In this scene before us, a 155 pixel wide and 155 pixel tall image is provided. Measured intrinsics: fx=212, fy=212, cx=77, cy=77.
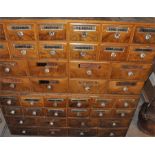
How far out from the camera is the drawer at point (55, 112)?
342cm

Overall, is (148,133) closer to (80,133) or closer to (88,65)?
(80,133)

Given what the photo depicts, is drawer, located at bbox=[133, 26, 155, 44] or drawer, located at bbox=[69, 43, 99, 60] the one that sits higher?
drawer, located at bbox=[133, 26, 155, 44]

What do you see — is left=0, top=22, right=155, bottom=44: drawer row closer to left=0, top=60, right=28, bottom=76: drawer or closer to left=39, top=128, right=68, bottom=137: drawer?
left=0, top=60, right=28, bottom=76: drawer

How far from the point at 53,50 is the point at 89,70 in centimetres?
56

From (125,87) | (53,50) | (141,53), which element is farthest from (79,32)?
(125,87)

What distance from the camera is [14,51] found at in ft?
8.82

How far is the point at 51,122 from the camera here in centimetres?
360

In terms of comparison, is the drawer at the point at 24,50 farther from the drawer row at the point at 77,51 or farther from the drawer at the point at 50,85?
the drawer at the point at 50,85

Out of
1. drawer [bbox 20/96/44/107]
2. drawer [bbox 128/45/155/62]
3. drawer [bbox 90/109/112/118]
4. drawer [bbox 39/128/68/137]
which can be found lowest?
drawer [bbox 39/128/68/137]

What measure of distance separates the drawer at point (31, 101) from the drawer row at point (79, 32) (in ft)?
3.44

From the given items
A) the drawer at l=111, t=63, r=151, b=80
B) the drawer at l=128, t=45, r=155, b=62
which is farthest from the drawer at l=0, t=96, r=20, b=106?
the drawer at l=128, t=45, r=155, b=62

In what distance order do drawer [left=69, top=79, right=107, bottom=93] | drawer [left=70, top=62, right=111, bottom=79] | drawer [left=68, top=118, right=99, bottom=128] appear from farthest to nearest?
1. drawer [left=68, top=118, right=99, bottom=128]
2. drawer [left=69, top=79, right=107, bottom=93]
3. drawer [left=70, top=62, right=111, bottom=79]

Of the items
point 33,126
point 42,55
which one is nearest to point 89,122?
point 33,126

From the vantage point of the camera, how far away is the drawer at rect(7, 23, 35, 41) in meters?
2.42
